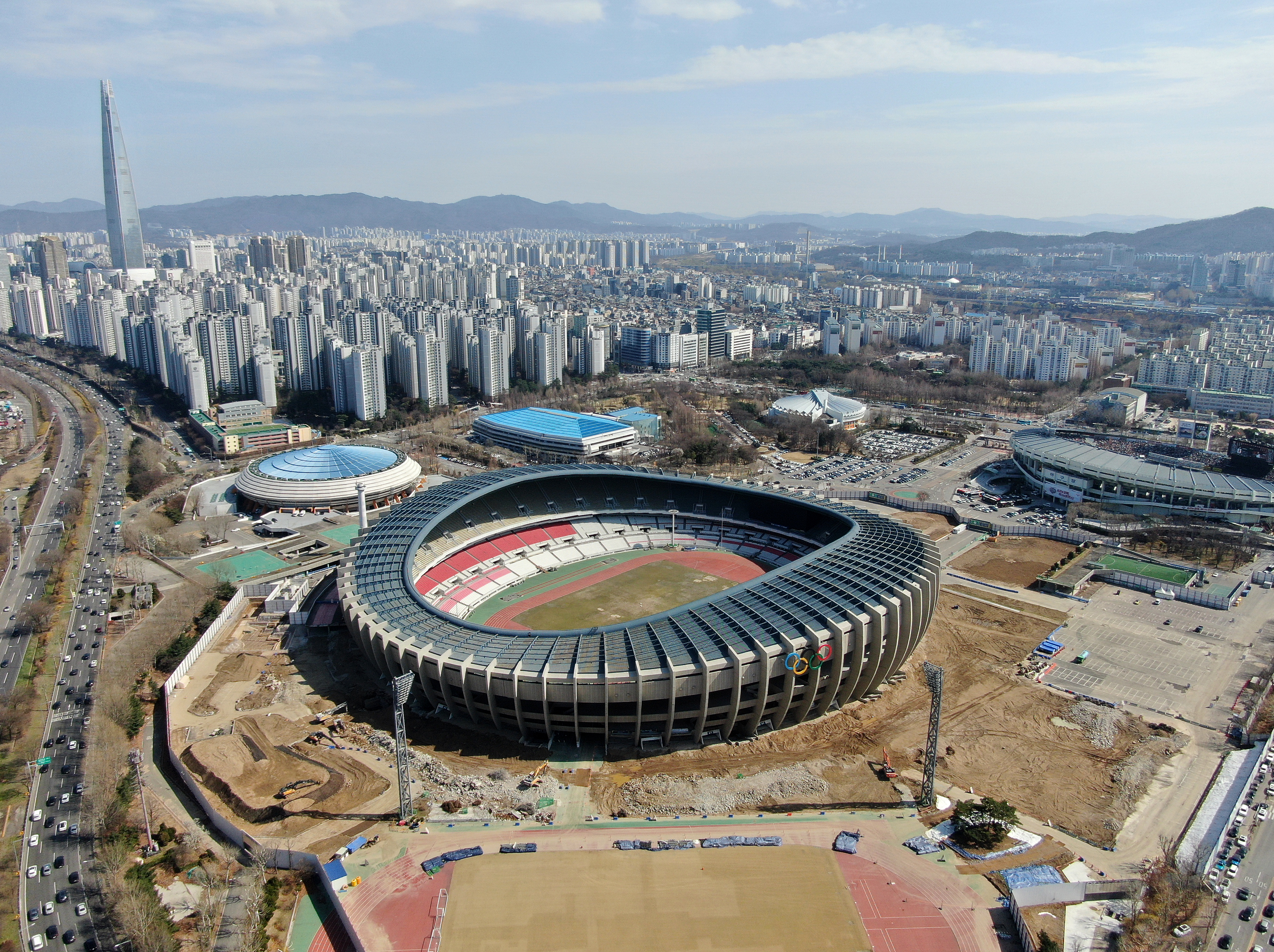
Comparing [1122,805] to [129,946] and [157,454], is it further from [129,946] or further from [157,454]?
[157,454]

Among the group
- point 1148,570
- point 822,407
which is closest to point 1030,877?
point 1148,570

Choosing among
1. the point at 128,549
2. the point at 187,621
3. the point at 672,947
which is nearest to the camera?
the point at 672,947

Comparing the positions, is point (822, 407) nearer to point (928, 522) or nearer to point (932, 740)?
point (928, 522)

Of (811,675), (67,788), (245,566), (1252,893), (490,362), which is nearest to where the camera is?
(1252,893)

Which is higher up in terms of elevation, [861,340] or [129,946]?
[861,340]

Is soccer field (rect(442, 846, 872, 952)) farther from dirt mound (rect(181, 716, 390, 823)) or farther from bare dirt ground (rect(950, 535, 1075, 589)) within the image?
bare dirt ground (rect(950, 535, 1075, 589))

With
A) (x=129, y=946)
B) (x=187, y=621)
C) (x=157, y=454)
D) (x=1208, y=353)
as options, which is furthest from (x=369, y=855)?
(x=1208, y=353)
